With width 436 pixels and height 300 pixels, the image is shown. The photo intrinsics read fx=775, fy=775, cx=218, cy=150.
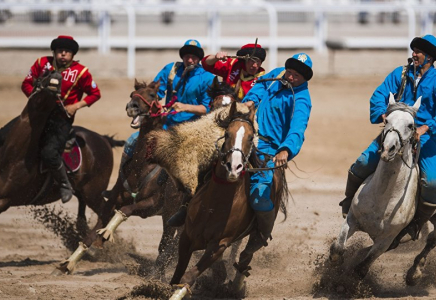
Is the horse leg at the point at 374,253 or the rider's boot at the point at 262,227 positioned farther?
the horse leg at the point at 374,253

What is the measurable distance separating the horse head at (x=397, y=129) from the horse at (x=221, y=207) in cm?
113

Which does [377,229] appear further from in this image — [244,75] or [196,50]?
[196,50]

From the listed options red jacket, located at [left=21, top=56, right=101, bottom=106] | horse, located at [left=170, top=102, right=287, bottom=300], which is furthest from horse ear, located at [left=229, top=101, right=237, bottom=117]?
red jacket, located at [left=21, top=56, right=101, bottom=106]

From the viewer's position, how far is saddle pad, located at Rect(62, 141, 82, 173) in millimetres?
9445

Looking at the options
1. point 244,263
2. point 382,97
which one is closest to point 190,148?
point 244,263

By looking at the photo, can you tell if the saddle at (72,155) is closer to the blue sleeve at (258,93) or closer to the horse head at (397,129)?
the blue sleeve at (258,93)

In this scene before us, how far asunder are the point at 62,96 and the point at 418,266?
176 inches

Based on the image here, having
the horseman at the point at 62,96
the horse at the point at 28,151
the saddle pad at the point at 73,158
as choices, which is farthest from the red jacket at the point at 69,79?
the saddle pad at the point at 73,158

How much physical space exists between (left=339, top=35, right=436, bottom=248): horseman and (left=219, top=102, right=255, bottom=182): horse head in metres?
1.62

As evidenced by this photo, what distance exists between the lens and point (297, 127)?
7.10m

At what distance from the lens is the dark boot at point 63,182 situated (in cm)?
907

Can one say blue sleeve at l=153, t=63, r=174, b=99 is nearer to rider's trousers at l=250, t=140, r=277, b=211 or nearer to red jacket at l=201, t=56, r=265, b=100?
red jacket at l=201, t=56, r=265, b=100

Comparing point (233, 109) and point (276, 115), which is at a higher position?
point (233, 109)

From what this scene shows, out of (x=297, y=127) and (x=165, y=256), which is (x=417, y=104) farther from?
(x=165, y=256)
